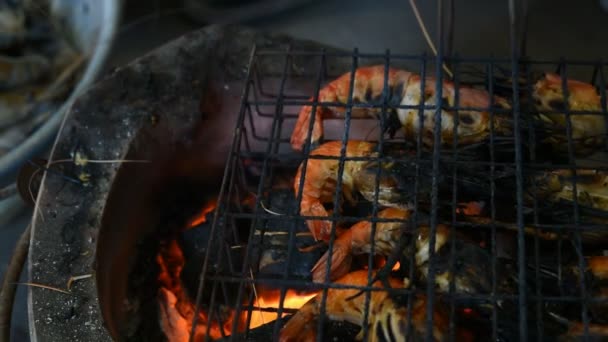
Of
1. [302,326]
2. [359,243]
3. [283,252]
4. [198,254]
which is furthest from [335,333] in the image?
[198,254]

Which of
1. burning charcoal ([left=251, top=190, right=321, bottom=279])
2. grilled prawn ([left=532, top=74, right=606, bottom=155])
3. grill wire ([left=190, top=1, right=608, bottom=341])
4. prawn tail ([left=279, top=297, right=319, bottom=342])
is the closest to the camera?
grill wire ([left=190, top=1, right=608, bottom=341])

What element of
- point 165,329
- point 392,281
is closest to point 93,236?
point 165,329

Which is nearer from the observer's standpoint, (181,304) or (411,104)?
(411,104)

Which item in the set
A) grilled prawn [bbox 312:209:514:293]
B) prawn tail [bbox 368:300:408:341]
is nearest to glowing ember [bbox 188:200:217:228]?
grilled prawn [bbox 312:209:514:293]

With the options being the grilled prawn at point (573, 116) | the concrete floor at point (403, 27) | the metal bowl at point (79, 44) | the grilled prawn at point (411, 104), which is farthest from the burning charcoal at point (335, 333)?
the concrete floor at point (403, 27)

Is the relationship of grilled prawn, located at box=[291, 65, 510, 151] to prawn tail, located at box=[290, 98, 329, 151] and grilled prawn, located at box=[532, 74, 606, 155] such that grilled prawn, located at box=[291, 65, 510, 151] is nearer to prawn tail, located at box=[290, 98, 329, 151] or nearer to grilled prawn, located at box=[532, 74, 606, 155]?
prawn tail, located at box=[290, 98, 329, 151]

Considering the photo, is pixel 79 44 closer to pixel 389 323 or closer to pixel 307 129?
pixel 307 129

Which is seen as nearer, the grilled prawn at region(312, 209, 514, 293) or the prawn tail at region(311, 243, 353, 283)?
the grilled prawn at region(312, 209, 514, 293)
